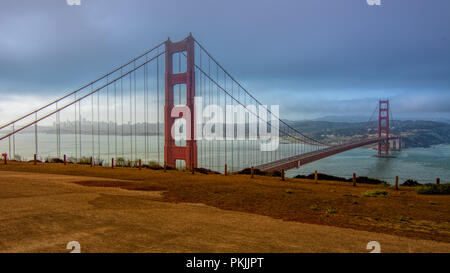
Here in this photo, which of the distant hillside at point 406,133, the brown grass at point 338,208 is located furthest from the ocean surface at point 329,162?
the distant hillside at point 406,133

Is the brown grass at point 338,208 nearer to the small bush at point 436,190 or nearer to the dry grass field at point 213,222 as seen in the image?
the dry grass field at point 213,222

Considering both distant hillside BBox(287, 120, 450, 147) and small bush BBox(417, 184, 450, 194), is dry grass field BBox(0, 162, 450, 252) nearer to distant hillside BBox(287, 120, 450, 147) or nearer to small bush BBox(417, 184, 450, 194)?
small bush BBox(417, 184, 450, 194)

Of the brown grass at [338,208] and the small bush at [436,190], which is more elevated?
the brown grass at [338,208]

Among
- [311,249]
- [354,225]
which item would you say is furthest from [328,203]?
[311,249]

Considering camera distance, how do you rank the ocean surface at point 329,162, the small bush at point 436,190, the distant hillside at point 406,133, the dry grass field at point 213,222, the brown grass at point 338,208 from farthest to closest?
1. the distant hillside at point 406,133
2. the ocean surface at point 329,162
3. the small bush at point 436,190
4. the brown grass at point 338,208
5. the dry grass field at point 213,222

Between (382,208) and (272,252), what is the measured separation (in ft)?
19.9

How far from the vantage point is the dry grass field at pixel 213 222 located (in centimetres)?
466

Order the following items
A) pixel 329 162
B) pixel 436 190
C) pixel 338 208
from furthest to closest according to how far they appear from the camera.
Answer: pixel 329 162 < pixel 436 190 < pixel 338 208

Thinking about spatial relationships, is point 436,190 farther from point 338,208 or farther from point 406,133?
point 406,133

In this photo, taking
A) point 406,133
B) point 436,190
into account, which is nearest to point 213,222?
point 436,190

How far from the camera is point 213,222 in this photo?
6.40m

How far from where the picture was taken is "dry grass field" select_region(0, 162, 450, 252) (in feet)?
15.3
